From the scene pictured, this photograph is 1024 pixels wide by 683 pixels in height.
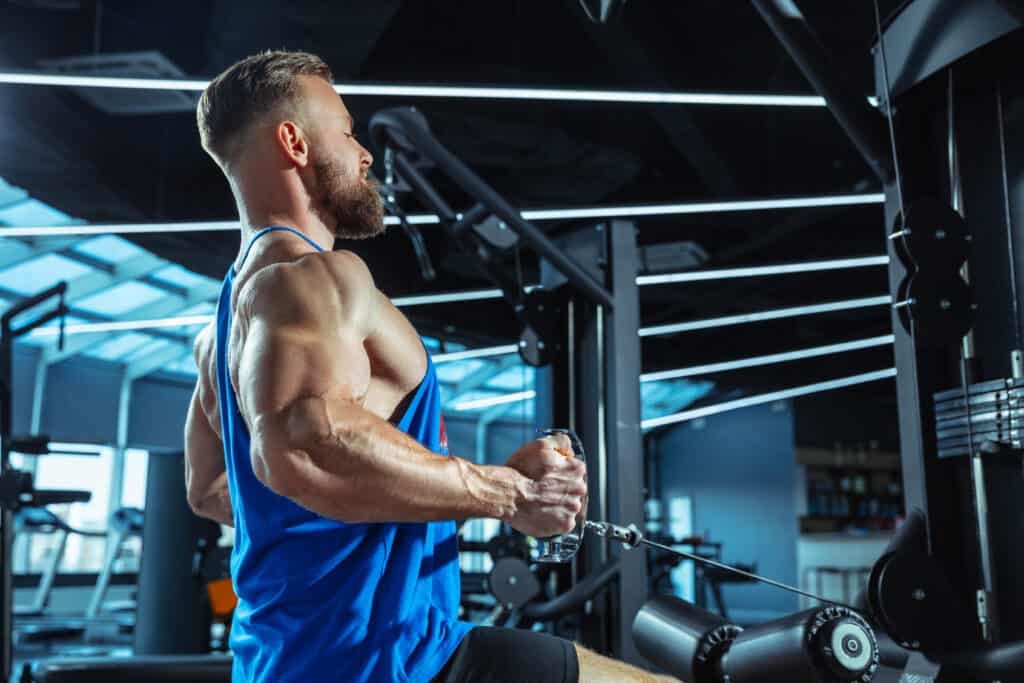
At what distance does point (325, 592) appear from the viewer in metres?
1.20

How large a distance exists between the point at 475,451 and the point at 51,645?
29.7ft

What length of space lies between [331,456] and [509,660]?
0.40 meters

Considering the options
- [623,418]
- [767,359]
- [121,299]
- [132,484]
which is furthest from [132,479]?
[623,418]

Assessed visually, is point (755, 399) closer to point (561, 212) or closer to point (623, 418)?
point (561, 212)

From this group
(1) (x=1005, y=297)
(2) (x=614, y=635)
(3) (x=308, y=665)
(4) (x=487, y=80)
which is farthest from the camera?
(4) (x=487, y=80)

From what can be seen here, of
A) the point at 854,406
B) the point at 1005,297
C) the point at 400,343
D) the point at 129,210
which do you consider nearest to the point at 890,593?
the point at 1005,297

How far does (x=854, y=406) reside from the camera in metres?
14.5

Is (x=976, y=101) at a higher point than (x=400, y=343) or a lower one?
higher

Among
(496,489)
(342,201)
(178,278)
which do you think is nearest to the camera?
(496,489)

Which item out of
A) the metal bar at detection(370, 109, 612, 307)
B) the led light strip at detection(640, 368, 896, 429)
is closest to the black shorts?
the metal bar at detection(370, 109, 612, 307)

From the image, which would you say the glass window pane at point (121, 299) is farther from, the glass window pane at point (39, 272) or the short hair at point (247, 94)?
the short hair at point (247, 94)

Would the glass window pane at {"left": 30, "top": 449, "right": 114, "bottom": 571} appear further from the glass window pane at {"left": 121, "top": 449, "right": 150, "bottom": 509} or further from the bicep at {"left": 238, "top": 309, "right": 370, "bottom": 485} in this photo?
the bicep at {"left": 238, "top": 309, "right": 370, "bottom": 485}

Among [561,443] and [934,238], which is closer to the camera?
[561,443]

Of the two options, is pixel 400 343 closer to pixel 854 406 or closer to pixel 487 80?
pixel 487 80
